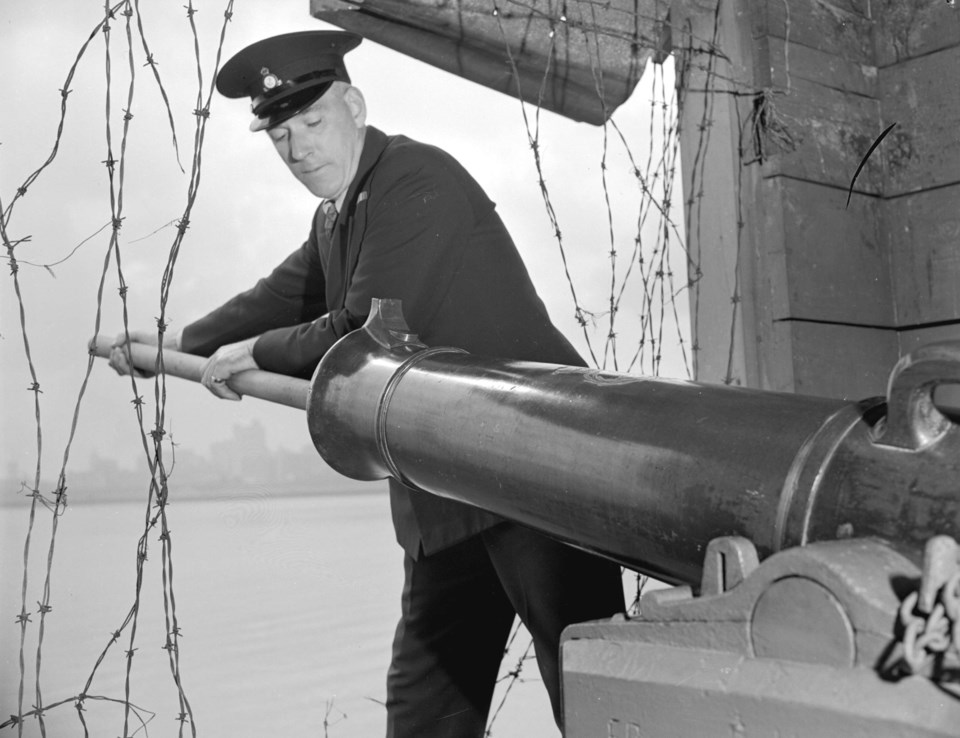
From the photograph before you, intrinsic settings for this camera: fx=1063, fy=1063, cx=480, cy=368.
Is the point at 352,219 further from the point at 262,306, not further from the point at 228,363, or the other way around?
the point at 228,363

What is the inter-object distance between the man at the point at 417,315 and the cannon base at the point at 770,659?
1.07 meters

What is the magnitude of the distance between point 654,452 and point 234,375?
1.32 metres

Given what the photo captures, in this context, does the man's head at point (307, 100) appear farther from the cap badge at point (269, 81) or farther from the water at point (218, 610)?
the water at point (218, 610)

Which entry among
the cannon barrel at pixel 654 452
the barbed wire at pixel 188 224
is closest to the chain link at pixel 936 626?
the cannon barrel at pixel 654 452

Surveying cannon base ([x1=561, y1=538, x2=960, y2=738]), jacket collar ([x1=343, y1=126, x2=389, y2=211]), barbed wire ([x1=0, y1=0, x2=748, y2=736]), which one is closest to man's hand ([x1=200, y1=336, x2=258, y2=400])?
barbed wire ([x1=0, y1=0, x2=748, y2=736])

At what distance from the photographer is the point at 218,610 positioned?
2.18 metres

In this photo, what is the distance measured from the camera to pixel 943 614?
74 centimetres

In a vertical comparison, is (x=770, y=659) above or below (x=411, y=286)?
below

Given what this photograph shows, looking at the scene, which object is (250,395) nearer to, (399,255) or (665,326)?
(399,255)

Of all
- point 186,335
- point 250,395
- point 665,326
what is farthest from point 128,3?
point 665,326

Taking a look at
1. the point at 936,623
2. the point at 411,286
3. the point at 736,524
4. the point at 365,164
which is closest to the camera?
the point at 936,623

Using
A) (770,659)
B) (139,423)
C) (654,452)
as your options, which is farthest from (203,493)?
(770,659)

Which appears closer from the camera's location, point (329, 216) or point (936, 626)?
point (936, 626)

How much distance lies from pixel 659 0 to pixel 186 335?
66.2 inches
